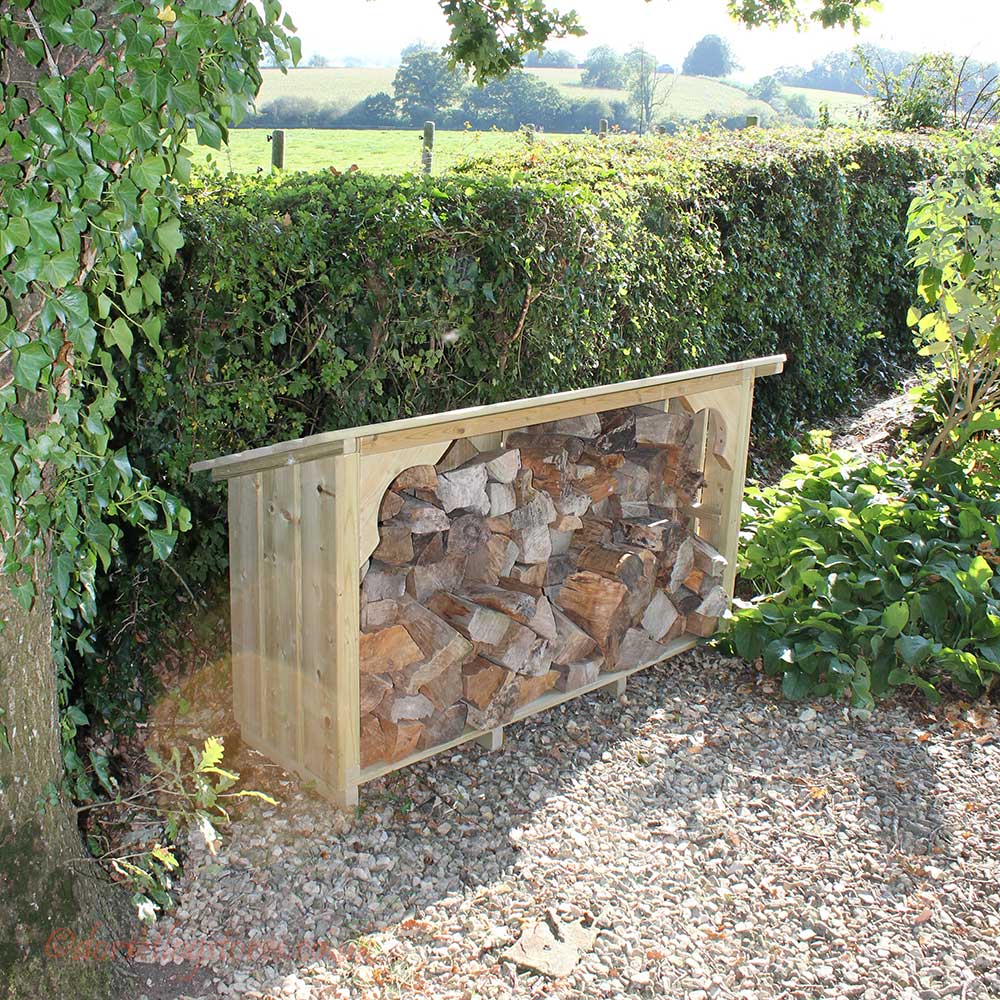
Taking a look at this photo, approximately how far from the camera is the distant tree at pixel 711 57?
111 feet

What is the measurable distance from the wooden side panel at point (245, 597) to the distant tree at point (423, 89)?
57.9ft

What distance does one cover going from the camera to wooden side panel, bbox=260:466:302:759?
325 cm

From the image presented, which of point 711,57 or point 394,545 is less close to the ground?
point 711,57

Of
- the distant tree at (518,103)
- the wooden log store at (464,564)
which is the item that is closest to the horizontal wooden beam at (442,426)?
the wooden log store at (464,564)

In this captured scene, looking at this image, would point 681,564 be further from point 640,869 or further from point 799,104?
point 799,104

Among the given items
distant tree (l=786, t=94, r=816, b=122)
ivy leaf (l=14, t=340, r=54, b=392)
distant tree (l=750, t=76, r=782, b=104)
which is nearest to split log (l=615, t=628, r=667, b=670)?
ivy leaf (l=14, t=340, r=54, b=392)

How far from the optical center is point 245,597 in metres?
3.54

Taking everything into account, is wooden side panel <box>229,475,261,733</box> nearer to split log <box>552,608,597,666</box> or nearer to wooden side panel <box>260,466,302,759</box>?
wooden side panel <box>260,466,302,759</box>

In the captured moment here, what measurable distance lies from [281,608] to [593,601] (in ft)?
4.07

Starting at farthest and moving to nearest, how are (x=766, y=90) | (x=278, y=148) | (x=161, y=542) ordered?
(x=766, y=90), (x=278, y=148), (x=161, y=542)

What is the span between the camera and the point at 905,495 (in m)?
5.22

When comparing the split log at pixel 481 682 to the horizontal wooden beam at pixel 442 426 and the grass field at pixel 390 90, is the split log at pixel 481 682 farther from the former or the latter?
the grass field at pixel 390 90

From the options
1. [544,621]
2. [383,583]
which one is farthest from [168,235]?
[544,621]

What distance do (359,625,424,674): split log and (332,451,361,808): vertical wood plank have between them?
0.21ft
